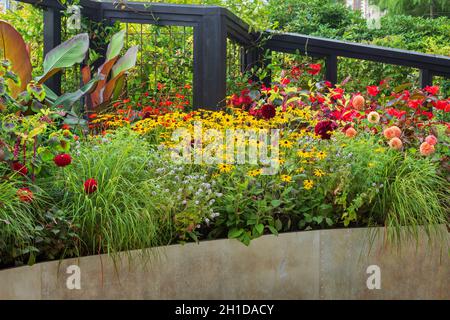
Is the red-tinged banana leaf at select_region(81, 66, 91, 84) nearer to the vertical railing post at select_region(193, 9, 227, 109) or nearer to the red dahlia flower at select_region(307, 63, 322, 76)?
the vertical railing post at select_region(193, 9, 227, 109)

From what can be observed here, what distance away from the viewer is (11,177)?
353 cm

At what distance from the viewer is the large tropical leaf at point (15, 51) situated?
4910 mm

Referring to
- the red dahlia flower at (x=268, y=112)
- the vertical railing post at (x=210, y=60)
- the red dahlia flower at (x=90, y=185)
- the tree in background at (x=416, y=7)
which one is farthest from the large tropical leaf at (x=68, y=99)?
the tree in background at (x=416, y=7)

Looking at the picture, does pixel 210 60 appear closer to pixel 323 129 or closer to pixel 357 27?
pixel 323 129

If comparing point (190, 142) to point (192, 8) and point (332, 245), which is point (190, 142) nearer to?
point (332, 245)

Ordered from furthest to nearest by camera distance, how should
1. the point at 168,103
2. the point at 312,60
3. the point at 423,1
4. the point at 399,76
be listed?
the point at 423,1, the point at 399,76, the point at 312,60, the point at 168,103

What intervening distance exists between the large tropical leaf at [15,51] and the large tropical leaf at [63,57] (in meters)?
0.12

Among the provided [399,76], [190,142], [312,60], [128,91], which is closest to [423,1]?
[399,76]

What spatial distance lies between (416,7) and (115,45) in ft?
45.9

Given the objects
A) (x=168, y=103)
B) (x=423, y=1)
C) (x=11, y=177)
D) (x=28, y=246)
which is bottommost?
(x=28, y=246)

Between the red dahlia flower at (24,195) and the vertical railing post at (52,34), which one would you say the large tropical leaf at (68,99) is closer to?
the vertical railing post at (52,34)

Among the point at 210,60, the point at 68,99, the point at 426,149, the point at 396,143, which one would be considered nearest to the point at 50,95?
the point at 68,99

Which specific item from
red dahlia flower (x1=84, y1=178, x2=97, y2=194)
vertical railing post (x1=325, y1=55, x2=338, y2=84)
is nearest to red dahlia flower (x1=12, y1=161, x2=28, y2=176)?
red dahlia flower (x1=84, y1=178, x2=97, y2=194)

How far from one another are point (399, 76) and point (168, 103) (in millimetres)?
5420
